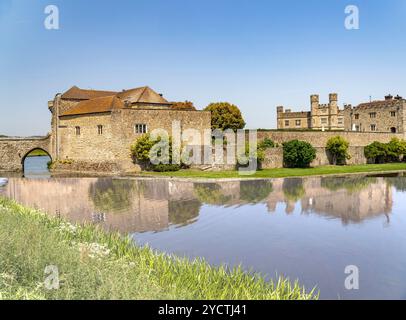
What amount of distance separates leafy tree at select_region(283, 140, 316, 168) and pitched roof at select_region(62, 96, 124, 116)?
12319mm

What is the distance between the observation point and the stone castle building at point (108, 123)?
96.7ft

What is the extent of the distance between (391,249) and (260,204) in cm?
673

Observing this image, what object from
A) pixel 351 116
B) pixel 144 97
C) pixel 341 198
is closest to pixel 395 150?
pixel 351 116

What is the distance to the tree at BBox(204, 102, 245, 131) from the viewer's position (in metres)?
48.3

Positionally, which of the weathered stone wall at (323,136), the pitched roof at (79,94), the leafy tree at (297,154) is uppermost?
the pitched roof at (79,94)

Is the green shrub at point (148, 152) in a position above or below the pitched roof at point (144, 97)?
below

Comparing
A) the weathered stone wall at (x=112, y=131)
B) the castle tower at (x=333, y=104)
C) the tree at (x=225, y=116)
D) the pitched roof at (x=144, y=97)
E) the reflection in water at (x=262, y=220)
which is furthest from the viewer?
the castle tower at (x=333, y=104)

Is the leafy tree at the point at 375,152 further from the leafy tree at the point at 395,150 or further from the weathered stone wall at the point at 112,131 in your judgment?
the weathered stone wall at the point at 112,131

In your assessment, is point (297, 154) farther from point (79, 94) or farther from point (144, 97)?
point (79, 94)

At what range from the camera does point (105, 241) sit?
866 centimetres

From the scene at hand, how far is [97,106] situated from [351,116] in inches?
1329

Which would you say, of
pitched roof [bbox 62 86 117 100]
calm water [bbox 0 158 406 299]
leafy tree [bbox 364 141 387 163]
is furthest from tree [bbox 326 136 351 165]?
pitched roof [bbox 62 86 117 100]

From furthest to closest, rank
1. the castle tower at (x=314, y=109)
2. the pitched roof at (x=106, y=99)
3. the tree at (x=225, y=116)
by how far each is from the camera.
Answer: the castle tower at (x=314, y=109) < the tree at (x=225, y=116) < the pitched roof at (x=106, y=99)

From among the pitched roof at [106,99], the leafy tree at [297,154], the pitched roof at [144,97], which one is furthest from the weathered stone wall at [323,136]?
the pitched roof at [106,99]
